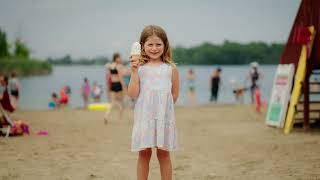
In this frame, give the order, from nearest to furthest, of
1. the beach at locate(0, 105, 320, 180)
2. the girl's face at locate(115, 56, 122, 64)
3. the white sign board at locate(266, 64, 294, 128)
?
1. the beach at locate(0, 105, 320, 180)
2. the white sign board at locate(266, 64, 294, 128)
3. the girl's face at locate(115, 56, 122, 64)

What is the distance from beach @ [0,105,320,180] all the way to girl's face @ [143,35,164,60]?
7.11 feet

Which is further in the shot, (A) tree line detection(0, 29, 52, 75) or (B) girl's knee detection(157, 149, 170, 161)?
(A) tree line detection(0, 29, 52, 75)

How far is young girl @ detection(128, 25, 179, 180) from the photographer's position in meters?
4.78

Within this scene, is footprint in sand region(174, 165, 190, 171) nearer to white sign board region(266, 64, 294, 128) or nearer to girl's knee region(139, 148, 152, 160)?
girl's knee region(139, 148, 152, 160)

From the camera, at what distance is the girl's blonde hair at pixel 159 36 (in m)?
4.87

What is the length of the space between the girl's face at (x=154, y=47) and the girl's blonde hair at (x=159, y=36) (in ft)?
0.12

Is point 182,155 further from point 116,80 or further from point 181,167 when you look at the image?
point 116,80

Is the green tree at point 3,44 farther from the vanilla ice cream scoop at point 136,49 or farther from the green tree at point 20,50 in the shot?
the vanilla ice cream scoop at point 136,49

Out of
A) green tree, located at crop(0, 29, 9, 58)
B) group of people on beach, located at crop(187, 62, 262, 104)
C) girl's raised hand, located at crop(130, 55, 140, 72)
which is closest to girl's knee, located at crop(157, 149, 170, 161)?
girl's raised hand, located at crop(130, 55, 140, 72)

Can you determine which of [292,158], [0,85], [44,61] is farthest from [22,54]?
[292,158]

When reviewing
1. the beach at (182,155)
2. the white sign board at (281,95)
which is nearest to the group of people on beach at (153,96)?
the beach at (182,155)

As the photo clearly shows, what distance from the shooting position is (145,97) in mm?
4832

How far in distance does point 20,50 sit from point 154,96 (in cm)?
11426

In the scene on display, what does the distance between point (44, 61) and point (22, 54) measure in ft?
86.4
